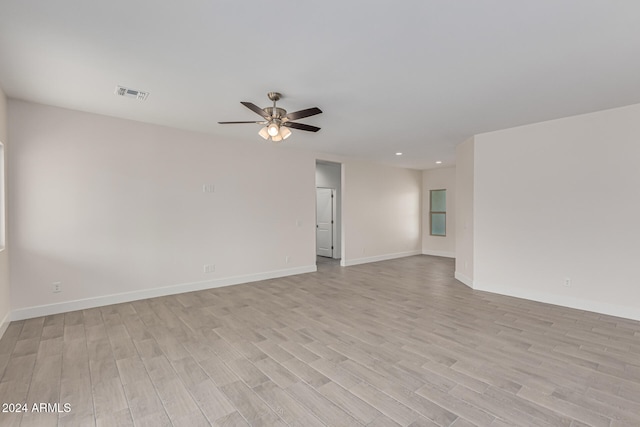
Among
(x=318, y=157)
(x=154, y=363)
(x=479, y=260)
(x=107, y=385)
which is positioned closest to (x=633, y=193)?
(x=479, y=260)

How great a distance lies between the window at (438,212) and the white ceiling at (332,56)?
4.87 m

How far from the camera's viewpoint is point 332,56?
2.48 m

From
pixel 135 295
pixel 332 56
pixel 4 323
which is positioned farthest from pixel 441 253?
pixel 4 323

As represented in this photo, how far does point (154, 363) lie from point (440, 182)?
8414mm

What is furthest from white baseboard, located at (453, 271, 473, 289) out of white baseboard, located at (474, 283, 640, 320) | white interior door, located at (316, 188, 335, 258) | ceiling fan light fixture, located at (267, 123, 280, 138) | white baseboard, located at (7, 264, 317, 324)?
ceiling fan light fixture, located at (267, 123, 280, 138)

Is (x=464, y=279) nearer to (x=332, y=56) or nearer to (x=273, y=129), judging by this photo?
(x=273, y=129)

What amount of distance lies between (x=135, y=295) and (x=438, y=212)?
8021 mm

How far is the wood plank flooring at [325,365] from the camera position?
193 centimetres

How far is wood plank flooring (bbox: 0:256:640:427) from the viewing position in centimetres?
193

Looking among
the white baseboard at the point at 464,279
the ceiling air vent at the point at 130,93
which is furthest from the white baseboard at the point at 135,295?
the white baseboard at the point at 464,279

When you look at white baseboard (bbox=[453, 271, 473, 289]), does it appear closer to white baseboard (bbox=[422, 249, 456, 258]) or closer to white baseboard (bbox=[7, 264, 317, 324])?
white baseboard (bbox=[422, 249, 456, 258])

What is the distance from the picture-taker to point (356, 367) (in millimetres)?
2506

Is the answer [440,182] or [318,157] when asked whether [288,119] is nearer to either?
[318,157]

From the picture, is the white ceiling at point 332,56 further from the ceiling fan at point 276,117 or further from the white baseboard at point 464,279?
the white baseboard at point 464,279
